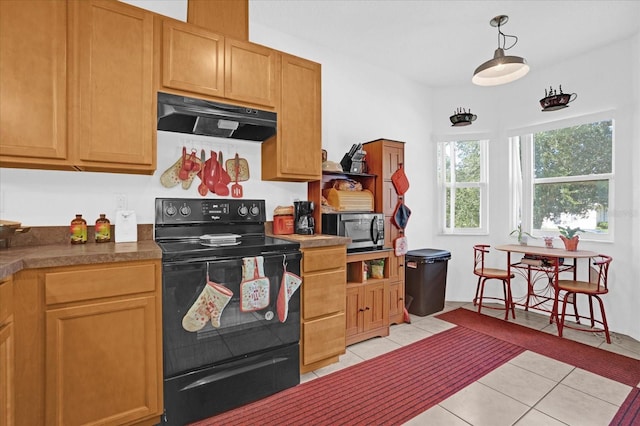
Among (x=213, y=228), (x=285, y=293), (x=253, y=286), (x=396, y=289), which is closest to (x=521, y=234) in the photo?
(x=396, y=289)

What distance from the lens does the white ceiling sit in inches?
101

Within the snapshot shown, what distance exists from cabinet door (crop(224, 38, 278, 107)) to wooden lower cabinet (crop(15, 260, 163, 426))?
4.35ft

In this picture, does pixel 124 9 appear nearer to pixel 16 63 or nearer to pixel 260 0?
pixel 16 63

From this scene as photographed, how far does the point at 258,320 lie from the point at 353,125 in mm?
2297

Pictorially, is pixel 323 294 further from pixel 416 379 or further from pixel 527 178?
pixel 527 178

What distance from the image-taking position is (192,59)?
2.10 m

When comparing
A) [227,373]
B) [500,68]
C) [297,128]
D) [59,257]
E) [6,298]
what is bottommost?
[227,373]

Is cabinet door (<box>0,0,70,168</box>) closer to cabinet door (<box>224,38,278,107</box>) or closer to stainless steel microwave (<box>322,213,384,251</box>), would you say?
cabinet door (<box>224,38,278,107</box>)

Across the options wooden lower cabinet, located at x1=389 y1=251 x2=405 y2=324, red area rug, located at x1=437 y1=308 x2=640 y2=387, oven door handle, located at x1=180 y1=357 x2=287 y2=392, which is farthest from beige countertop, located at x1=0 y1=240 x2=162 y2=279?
red area rug, located at x1=437 y1=308 x2=640 y2=387

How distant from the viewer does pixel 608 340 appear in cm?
286

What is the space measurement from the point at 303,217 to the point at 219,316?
114 cm

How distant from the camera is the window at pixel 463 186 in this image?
4.22 meters

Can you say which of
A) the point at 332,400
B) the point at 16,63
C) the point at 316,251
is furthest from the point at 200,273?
the point at 16,63

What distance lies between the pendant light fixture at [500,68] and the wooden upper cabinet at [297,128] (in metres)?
1.36
